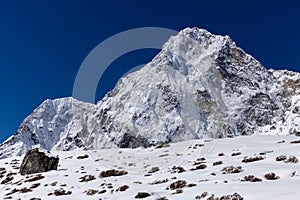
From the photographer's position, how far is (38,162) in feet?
139

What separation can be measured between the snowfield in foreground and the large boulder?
3.71 feet

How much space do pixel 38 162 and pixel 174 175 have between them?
2008cm

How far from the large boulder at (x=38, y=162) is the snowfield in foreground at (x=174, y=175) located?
113cm

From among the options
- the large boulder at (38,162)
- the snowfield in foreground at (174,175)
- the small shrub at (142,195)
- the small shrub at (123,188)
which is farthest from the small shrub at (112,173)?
the small shrub at (142,195)

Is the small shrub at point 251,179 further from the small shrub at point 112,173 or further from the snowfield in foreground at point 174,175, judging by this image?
the small shrub at point 112,173

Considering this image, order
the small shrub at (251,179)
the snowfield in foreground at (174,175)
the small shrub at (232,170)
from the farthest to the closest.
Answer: the small shrub at (232,170) < the small shrub at (251,179) < the snowfield in foreground at (174,175)

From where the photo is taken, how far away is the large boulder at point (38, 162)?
42.1m

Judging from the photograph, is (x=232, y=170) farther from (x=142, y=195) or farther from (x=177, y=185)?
(x=142, y=195)

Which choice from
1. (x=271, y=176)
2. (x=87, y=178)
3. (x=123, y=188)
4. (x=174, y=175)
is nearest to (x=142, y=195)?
(x=123, y=188)

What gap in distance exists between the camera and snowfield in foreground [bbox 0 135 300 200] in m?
20.7

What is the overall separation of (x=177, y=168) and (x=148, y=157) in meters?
13.1

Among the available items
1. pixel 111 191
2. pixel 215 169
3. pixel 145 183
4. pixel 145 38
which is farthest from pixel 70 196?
pixel 145 38

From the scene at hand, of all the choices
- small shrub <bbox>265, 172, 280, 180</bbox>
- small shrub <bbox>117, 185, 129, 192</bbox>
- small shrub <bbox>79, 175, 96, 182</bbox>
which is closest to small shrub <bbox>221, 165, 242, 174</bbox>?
small shrub <bbox>265, 172, 280, 180</bbox>

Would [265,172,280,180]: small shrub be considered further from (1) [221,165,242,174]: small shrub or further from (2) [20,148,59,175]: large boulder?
(2) [20,148,59,175]: large boulder
